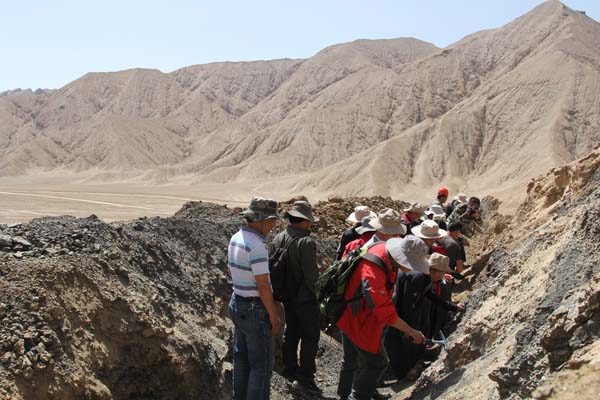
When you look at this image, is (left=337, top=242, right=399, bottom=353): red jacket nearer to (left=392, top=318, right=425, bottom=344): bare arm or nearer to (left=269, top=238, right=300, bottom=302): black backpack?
(left=392, top=318, right=425, bottom=344): bare arm

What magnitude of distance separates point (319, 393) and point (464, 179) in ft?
148

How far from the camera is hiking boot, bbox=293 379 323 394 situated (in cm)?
555

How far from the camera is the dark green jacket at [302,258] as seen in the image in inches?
192

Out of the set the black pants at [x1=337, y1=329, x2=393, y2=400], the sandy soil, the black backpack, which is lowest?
the sandy soil

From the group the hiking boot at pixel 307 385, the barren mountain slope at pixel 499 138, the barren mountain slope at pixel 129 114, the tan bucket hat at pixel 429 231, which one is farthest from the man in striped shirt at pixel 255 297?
the barren mountain slope at pixel 129 114

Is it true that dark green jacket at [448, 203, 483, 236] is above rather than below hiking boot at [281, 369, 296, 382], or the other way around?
above

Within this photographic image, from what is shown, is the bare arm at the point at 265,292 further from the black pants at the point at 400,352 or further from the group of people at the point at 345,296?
the black pants at the point at 400,352

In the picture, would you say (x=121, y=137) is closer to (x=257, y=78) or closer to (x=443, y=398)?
(x=257, y=78)

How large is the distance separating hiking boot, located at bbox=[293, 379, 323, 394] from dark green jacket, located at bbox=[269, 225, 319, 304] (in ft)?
3.37

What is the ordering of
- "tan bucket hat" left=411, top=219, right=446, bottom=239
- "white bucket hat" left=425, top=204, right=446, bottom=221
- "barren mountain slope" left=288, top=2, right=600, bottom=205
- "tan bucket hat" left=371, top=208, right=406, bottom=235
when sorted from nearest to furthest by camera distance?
1. "tan bucket hat" left=371, top=208, right=406, bottom=235
2. "tan bucket hat" left=411, top=219, right=446, bottom=239
3. "white bucket hat" left=425, top=204, right=446, bottom=221
4. "barren mountain slope" left=288, top=2, right=600, bottom=205

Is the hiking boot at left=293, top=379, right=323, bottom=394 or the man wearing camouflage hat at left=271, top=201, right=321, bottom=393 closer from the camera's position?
the man wearing camouflage hat at left=271, top=201, right=321, bottom=393

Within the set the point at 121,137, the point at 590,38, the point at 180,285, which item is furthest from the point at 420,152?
the point at 180,285

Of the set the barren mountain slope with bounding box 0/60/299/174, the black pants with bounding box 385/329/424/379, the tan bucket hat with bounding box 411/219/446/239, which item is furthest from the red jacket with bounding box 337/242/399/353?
the barren mountain slope with bounding box 0/60/299/174

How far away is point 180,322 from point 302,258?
1.58 m
